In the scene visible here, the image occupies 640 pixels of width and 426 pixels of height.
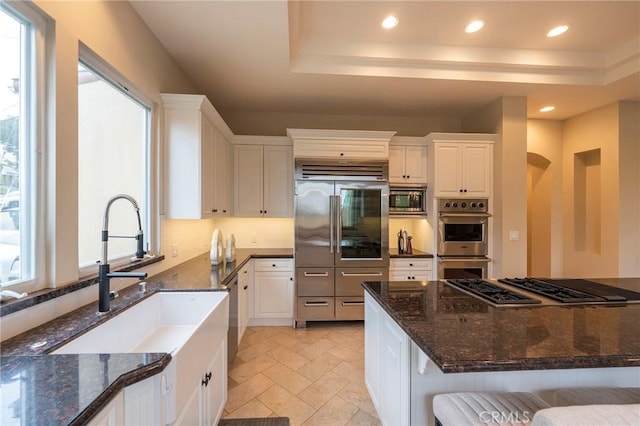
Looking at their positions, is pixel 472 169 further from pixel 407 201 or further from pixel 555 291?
pixel 555 291

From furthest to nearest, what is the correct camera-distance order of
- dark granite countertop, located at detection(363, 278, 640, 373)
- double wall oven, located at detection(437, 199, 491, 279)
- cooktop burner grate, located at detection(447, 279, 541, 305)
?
double wall oven, located at detection(437, 199, 491, 279)
cooktop burner grate, located at detection(447, 279, 541, 305)
dark granite countertop, located at detection(363, 278, 640, 373)

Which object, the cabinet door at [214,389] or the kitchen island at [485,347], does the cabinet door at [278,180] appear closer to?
the cabinet door at [214,389]

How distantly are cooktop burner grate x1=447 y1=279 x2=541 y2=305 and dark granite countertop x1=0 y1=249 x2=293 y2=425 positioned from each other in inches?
64.7

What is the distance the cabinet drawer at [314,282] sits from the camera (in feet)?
11.2

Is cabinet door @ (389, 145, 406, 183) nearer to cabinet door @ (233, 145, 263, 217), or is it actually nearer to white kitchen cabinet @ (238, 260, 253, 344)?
cabinet door @ (233, 145, 263, 217)

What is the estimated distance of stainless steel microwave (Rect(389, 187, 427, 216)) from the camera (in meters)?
3.75

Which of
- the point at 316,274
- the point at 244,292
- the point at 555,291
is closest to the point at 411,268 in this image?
the point at 316,274

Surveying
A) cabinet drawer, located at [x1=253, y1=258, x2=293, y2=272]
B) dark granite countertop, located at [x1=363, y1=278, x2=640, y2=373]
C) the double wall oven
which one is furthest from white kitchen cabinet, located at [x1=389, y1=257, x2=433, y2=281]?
dark granite countertop, located at [x1=363, y1=278, x2=640, y2=373]

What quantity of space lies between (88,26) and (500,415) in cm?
279

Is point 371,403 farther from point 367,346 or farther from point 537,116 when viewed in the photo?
point 537,116

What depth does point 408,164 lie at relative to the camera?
376 centimetres

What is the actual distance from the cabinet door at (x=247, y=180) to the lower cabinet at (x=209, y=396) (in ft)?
6.96

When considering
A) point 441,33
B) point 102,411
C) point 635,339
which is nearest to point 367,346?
point 635,339

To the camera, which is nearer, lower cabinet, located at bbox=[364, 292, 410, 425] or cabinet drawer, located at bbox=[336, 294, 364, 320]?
lower cabinet, located at bbox=[364, 292, 410, 425]
